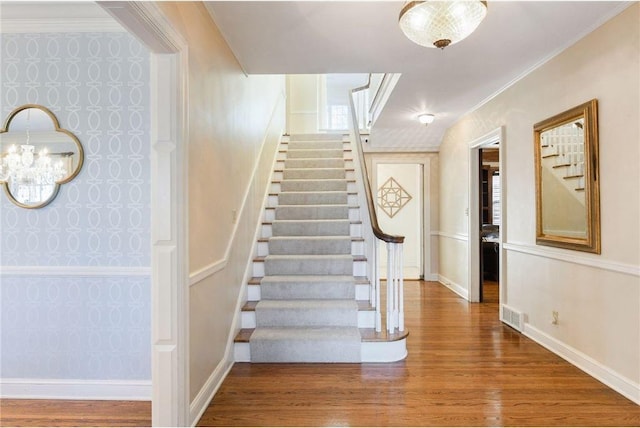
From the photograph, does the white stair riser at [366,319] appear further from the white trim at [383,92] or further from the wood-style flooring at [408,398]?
the white trim at [383,92]

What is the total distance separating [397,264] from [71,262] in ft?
8.08

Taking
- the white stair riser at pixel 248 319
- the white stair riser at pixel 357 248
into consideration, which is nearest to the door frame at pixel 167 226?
the white stair riser at pixel 248 319

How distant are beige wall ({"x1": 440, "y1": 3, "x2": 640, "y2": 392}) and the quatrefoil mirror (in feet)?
12.1

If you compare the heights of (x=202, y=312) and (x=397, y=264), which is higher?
(x=397, y=264)

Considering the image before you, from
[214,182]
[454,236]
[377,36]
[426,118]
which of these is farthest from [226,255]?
[454,236]

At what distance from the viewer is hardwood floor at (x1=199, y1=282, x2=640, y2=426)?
2068 millimetres

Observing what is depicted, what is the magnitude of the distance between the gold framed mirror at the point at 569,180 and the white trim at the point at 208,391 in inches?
114

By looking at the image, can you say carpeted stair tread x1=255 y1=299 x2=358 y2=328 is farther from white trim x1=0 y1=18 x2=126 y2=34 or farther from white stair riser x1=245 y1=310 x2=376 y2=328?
white trim x1=0 y1=18 x2=126 y2=34

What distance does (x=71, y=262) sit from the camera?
2344mm

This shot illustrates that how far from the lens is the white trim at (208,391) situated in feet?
6.63

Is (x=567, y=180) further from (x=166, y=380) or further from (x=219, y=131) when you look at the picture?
(x=166, y=380)

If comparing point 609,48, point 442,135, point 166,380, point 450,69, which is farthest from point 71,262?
point 442,135

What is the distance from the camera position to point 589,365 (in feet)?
8.46

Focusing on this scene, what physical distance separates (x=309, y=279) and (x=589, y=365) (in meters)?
2.35
